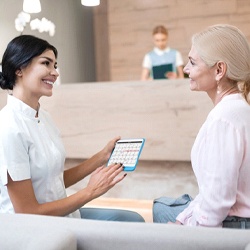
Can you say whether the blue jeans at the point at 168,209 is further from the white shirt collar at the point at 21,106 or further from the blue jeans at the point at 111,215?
the white shirt collar at the point at 21,106

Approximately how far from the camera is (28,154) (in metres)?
1.55

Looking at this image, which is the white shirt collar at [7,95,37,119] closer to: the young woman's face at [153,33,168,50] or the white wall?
the young woman's face at [153,33,168,50]

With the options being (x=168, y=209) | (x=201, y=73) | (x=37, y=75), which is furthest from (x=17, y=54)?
(x=168, y=209)

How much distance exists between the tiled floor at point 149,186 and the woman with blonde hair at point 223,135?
74.3 inches

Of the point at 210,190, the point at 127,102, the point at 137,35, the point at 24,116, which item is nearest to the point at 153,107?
the point at 127,102

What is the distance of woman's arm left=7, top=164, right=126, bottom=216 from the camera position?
1.46 m

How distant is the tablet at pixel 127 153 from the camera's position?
160 cm

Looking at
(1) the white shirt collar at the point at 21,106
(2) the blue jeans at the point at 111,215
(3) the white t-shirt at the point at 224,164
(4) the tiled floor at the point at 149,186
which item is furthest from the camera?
(4) the tiled floor at the point at 149,186

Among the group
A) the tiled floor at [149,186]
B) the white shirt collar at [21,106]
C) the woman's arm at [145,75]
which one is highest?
the white shirt collar at [21,106]

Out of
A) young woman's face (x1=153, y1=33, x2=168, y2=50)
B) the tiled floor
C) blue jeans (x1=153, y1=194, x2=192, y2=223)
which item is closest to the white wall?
young woman's face (x1=153, y1=33, x2=168, y2=50)

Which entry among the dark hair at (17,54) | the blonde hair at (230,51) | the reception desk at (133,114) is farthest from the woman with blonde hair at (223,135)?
the reception desk at (133,114)

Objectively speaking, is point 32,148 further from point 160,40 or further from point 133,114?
point 160,40

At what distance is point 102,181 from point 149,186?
203 cm

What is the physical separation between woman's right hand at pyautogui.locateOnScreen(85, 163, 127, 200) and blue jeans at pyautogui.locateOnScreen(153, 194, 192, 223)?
23 centimetres
